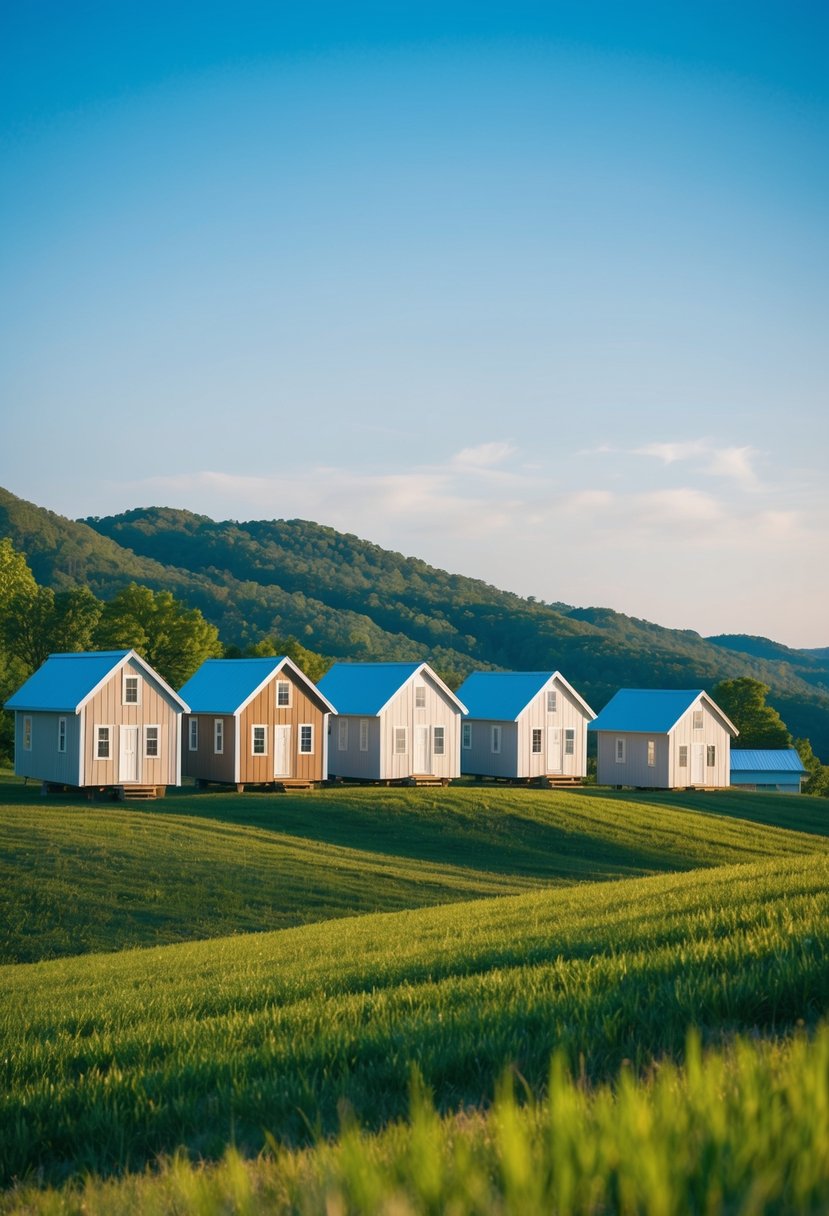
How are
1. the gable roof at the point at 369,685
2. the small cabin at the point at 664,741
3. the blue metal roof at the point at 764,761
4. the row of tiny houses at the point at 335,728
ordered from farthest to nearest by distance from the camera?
the blue metal roof at the point at 764,761 → the small cabin at the point at 664,741 → the gable roof at the point at 369,685 → the row of tiny houses at the point at 335,728

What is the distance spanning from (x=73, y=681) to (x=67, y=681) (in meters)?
0.51

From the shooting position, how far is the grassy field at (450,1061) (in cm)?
234

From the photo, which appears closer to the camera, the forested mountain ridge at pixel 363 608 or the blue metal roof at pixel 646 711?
the blue metal roof at pixel 646 711

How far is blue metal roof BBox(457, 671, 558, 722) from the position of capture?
62.5 m

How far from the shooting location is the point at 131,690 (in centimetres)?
4731

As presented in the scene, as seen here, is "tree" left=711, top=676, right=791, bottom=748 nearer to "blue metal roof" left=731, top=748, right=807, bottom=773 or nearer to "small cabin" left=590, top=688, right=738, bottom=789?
"blue metal roof" left=731, top=748, right=807, bottom=773

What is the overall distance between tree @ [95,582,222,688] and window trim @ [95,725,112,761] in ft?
87.0

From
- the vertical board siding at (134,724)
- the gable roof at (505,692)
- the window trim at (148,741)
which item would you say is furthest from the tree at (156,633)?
the window trim at (148,741)

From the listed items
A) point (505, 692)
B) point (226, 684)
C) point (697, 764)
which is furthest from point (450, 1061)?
point (697, 764)

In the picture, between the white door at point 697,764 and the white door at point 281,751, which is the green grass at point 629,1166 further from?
the white door at point 697,764

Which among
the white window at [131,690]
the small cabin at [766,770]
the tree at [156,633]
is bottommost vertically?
the small cabin at [766,770]

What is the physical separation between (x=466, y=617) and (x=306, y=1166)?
15929cm

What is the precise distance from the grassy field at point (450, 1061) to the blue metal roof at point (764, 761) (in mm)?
67704

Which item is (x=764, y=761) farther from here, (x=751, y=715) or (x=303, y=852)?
(x=303, y=852)
